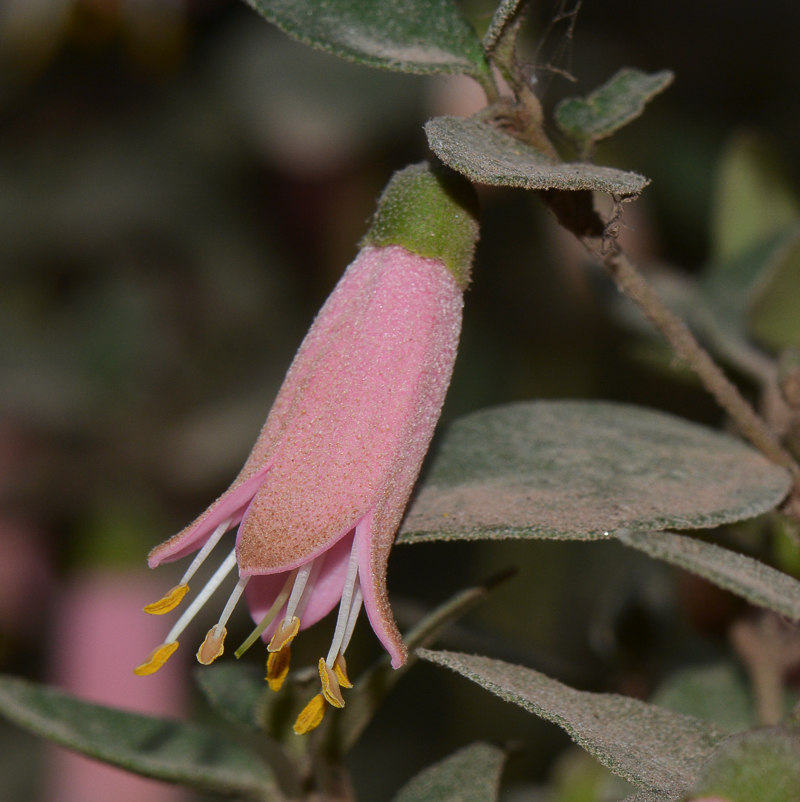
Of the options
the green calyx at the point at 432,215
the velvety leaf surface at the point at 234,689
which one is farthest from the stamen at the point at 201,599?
the green calyx at the point at 432,215

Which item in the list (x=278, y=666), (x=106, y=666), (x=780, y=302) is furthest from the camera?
(x=106, y=666)

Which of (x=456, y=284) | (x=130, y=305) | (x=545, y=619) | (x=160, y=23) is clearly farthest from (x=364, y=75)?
(x=456, y=284)

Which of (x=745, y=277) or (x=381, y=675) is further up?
(x=745, y=277)

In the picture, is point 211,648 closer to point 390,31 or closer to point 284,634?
point 284,634

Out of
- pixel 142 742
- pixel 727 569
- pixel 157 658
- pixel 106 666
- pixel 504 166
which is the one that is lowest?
pixel 106 666

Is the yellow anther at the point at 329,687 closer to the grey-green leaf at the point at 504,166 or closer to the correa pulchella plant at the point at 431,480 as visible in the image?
the correa pulchella plant at the point at 431,480

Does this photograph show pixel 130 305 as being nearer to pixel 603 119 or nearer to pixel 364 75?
pixel 364 75

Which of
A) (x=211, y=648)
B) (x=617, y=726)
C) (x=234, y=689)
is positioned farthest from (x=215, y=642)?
(x=617, y=726)
